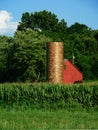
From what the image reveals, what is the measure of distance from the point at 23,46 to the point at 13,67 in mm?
2801

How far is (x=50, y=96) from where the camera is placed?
26562 mm

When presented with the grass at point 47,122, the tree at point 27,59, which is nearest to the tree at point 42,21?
the tree at point 27,59

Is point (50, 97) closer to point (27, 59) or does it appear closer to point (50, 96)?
point (50, 96)

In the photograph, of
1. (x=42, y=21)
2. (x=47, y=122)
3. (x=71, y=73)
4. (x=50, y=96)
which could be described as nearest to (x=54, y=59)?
(x=50, y=96)

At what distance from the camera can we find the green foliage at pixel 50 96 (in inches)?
1022

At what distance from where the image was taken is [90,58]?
86.4m

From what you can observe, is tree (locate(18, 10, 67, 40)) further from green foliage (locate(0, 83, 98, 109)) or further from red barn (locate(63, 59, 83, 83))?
green foliage (locate(0, 83, 98, 109))

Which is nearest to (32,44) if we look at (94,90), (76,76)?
(76,76)

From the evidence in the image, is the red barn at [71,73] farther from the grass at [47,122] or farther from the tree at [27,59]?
the grass at [47,122]

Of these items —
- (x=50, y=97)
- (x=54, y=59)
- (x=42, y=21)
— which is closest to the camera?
(x=54, y=59)

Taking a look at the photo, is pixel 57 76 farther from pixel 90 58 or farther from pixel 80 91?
pixel 90 58

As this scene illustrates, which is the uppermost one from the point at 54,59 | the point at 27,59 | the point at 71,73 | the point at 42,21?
the point at 42,21

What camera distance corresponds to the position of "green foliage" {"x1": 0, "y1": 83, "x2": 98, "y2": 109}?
25953mm

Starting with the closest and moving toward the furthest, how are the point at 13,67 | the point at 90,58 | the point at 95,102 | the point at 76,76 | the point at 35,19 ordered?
the point at 95,102
the point at 13,67
the point at 76,76
the point at 90,58
the point at 35,19
